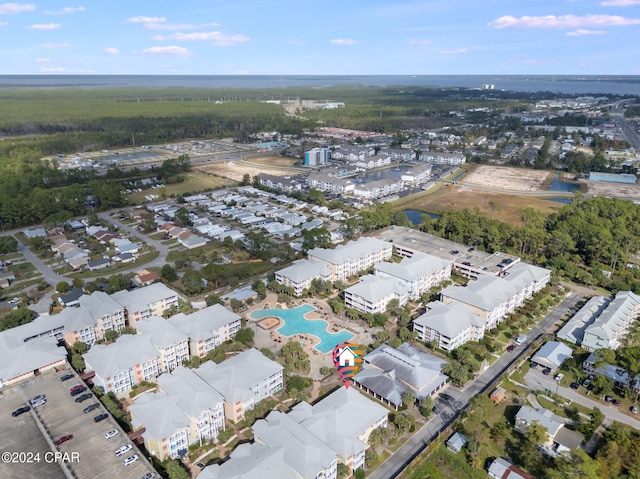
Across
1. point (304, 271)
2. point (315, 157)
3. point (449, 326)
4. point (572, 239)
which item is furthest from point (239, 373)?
point (315, 157)

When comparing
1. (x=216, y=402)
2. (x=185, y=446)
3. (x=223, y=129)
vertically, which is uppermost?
(x=223, y=129)

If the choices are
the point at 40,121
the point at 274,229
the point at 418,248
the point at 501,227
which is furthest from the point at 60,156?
the point at 501,227

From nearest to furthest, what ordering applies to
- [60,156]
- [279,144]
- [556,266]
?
1. [556,266]
2. [60,156]
3. [279,144]

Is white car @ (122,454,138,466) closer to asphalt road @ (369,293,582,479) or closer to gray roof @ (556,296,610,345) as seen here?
asphalt road @ (369,293,582,479)

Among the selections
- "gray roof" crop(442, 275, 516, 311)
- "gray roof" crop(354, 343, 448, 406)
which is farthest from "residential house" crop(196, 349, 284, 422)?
"gray roof" crop(442, 275, 516, 311)

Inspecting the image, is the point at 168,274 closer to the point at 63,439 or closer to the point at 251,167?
the point at 63,439

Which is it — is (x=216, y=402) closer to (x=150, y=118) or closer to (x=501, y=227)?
(x=501, y=227)

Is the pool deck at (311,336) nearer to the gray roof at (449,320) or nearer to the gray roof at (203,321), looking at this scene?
the gray roof at (203,321)
